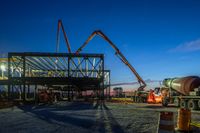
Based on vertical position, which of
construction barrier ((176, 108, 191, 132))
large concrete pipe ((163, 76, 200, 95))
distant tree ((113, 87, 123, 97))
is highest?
large concrete pipe ((163, 76, 200, 95))

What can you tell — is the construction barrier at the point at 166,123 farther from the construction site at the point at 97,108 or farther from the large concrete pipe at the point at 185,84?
the large concrete pipe at the point at 185,84

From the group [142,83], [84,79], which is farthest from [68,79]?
[142,83]

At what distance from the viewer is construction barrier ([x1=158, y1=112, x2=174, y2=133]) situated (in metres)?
10.8

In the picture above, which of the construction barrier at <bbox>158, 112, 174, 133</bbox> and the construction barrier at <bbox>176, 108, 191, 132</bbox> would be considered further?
the construction barrier at <bbox>176, 108, 191, 132</bbox>

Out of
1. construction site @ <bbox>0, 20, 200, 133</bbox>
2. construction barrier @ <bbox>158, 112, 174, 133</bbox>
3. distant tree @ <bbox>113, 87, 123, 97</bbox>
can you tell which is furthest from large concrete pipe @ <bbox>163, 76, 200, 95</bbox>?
distant tree @ <bbox>113, 87, 123, 97</bbox>

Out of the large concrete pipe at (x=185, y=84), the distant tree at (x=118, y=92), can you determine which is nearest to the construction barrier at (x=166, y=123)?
the large concrete pipe at (x=185, y=84)

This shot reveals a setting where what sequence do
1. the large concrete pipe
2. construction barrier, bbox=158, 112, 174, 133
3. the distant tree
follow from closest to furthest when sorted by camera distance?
construction barrier, bbox=158, 112, 174, 133
the large concrete pipe
the distant tree

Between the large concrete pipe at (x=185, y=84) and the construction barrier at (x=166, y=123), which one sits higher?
the large concrete pipe at (x=185, y=84)

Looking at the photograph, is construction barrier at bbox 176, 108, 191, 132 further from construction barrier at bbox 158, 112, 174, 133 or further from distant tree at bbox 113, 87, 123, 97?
distant tree at bbox 113, 87, 123, 97

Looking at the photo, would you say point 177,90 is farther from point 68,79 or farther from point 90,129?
point 90,129

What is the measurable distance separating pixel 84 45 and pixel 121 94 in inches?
557

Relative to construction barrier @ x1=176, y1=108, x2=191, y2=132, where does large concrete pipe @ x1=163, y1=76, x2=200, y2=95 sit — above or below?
above

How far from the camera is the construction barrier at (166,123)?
35.5ft

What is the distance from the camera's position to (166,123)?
36.0ft
